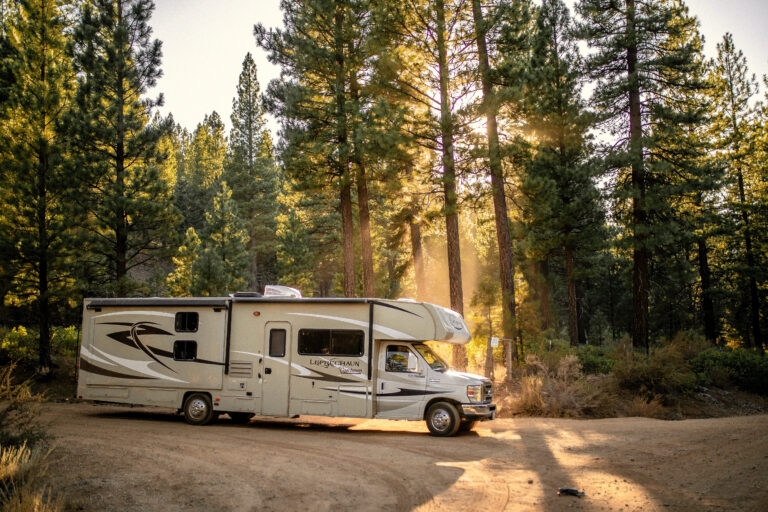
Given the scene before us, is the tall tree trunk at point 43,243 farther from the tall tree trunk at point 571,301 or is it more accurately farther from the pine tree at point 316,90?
the tall tree trunk at point 571,301

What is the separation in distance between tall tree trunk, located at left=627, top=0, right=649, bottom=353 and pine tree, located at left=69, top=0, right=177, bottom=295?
18775 mm

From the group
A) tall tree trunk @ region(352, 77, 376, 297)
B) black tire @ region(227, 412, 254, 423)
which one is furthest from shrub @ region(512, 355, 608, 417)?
tall tree trunk @ region(352, 77, 376, 297)

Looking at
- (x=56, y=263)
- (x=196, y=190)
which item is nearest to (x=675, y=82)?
(x=56, y=263)

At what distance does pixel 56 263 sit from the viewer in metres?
19.0

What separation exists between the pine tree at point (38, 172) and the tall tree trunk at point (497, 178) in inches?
579

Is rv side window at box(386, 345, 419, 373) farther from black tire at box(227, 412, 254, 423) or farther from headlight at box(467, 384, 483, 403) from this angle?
black tire at box(227, 412, 254, 423)

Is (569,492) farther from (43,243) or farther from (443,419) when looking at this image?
(43,243)

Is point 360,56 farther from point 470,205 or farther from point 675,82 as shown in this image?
point 675,82

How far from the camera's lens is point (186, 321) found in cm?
1370

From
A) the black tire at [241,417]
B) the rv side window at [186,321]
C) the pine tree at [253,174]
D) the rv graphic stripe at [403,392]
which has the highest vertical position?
the pine tree at [253,174]

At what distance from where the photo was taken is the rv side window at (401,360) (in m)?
12.2

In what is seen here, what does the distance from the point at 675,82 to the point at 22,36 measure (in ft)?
85.8

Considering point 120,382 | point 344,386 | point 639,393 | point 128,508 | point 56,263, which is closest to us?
point 128,508

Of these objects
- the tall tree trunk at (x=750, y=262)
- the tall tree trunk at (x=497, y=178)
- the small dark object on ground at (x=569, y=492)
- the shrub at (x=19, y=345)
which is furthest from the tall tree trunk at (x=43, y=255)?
the tall tree trunk at (x=750, y=262)
